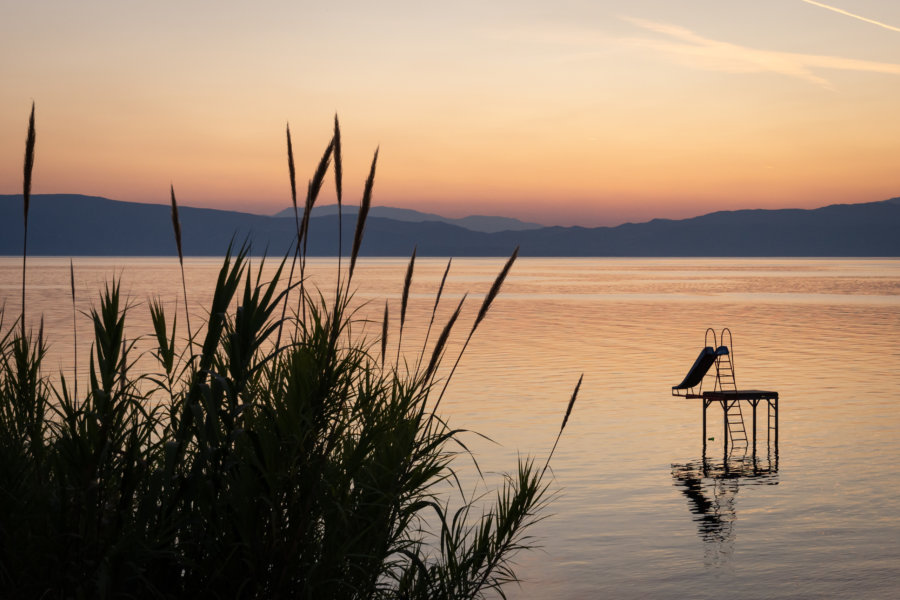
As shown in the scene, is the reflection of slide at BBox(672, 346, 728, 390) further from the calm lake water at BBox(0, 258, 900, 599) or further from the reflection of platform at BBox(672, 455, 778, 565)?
the reflection of platform at BBox(672, 455, 778, 565)

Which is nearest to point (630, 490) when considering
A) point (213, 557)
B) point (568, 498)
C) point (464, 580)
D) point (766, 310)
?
point (568, 498)

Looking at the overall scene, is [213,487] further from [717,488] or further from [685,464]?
[685,464]

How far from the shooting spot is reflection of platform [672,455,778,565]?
15.4 m

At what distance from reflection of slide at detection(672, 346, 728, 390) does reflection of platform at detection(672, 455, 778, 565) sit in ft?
8.02

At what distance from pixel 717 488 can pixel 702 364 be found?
510 centimetres

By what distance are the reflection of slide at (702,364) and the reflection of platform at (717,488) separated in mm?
2445

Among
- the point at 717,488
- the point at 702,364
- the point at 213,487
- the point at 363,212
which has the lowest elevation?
the point at 717,488

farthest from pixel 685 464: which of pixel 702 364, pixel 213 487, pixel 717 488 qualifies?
pixel 213 487

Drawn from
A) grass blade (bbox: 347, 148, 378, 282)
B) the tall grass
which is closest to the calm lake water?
the tall grass

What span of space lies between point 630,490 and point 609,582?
543 cm

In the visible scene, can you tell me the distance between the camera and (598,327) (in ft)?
194

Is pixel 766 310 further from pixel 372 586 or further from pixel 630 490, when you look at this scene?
pixel 372 586

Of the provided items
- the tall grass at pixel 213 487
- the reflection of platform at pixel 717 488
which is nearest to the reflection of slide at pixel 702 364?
the reflection of platform at pixel 717 488

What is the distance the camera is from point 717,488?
19.3 metres
